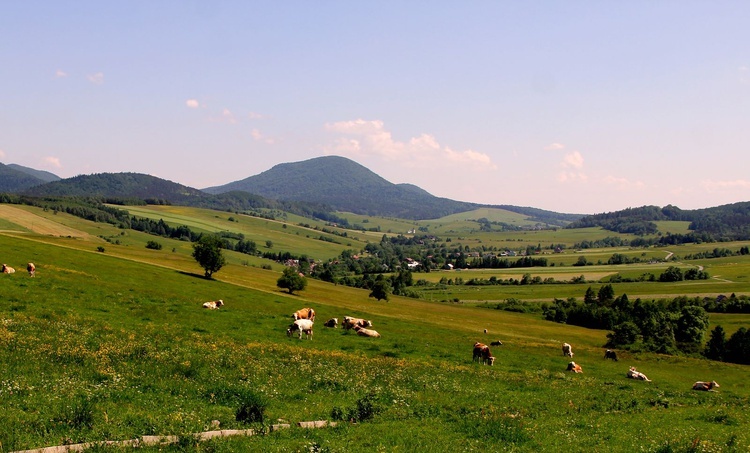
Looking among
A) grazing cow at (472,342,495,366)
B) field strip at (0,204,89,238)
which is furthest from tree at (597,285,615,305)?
field strip at (0,204,89,238)

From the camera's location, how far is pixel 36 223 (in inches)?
6496

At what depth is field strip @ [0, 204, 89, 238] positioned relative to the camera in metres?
155

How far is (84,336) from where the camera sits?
20.9 m

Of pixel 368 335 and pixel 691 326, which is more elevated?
pixel 368 335

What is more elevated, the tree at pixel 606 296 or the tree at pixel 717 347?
the tree at pixel 606 296

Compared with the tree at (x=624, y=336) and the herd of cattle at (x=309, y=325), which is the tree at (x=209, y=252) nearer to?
the herd of cattle at (x=309, y=325)

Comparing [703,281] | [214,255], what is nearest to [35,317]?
[214,255]

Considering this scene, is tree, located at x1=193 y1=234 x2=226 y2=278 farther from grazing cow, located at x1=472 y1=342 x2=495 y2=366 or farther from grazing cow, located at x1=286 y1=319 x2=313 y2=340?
A: grazing cow, located at x1=472 y1=342 x2=495 y2=366

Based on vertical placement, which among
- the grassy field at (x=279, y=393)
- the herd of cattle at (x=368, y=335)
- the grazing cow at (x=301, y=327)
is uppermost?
the grassy field at (x=279, y=393)

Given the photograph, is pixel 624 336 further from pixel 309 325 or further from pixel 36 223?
pixel 36 223

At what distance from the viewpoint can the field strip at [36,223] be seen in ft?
508

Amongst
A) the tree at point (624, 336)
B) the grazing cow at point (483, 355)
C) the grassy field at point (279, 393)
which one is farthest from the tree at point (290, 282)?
the grazing cow at point (483, 355)

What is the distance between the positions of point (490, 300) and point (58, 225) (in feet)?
520

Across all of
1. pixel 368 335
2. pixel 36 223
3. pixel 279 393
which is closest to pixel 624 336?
pixel 368 335
